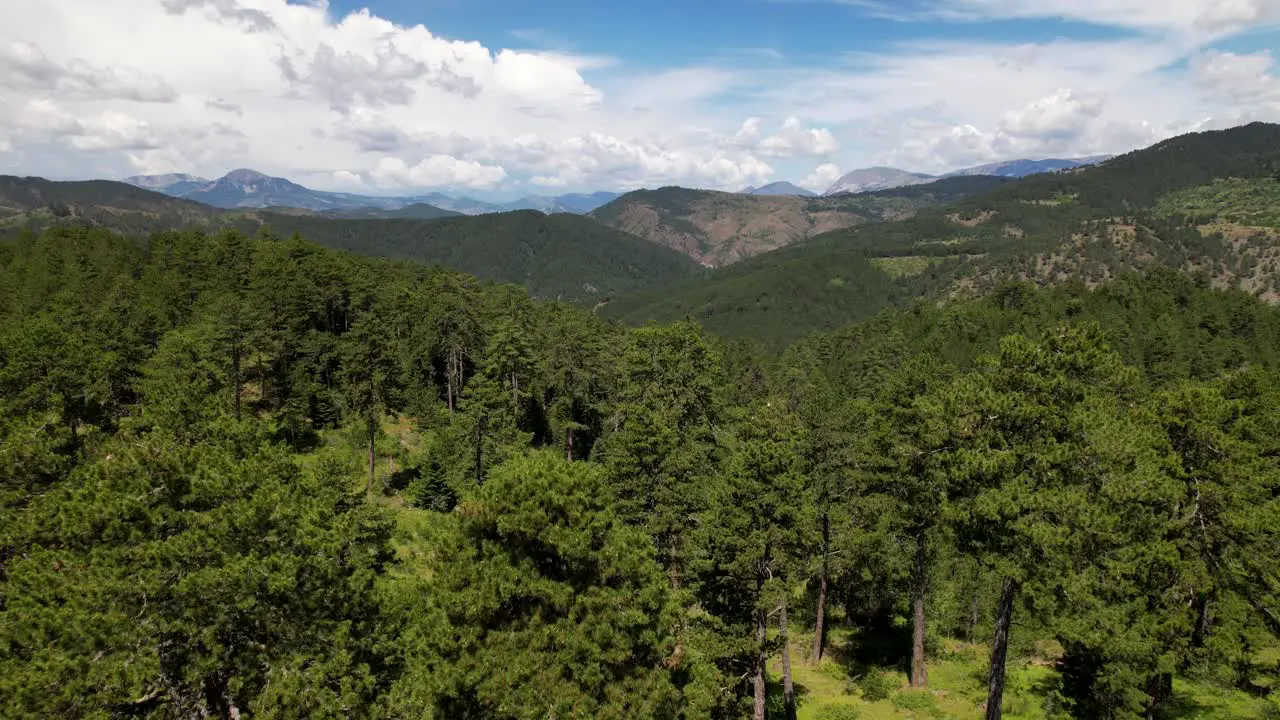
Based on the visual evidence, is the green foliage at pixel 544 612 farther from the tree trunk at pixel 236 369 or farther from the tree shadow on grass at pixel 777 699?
the tree trunk at pixel 236 369

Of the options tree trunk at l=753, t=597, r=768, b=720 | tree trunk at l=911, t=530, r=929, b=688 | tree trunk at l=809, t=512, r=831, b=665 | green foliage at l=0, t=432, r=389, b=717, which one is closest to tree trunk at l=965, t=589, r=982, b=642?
tree trunk at l=911, t=530, r=929, b=688

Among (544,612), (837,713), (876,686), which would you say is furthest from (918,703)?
(544,612)

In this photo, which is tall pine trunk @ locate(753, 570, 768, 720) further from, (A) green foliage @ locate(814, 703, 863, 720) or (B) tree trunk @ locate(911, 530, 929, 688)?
(B) tree trunk @ locate(911, 530, 929, 688)

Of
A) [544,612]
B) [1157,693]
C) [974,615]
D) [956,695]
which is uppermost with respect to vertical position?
[544,612]

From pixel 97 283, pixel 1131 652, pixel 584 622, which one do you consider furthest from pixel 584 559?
pixel 97 283

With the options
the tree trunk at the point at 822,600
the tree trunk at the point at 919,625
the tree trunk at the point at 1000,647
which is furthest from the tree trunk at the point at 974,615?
the tree trunk at the point at 1000,647

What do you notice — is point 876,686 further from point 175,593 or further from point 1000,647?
point 175,593
